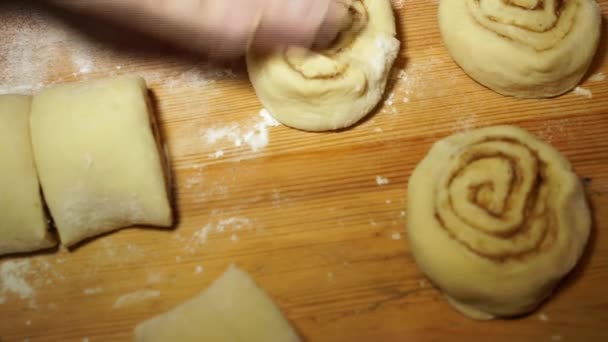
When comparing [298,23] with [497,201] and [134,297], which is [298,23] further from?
[134,297]

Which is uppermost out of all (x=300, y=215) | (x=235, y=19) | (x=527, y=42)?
(x=527, y=42)

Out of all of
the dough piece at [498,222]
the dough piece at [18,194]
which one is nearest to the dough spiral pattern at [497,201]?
→ the dough piece at [498,222]

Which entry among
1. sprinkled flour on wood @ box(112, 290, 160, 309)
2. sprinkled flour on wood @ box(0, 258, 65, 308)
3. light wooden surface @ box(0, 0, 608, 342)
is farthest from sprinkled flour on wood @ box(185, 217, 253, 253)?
sprinkled flour on wood @ box(0, 258, 65, 308)

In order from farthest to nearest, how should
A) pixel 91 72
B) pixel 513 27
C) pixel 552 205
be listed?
pixel 91 72 → pixel 513 27 → pixel 552 205

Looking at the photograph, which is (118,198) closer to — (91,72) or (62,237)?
(62,237)

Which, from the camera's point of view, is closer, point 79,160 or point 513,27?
point 79,160

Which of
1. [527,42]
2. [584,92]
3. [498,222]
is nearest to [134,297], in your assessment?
[498,222]

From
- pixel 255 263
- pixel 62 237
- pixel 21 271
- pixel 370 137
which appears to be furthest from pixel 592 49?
pixel 21 271

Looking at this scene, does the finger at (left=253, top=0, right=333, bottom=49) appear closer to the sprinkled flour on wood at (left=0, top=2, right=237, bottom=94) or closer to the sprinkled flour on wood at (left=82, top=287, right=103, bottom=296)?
the sprinkled flour on wood at (left=0, top=2, right=237, bottom=94)
